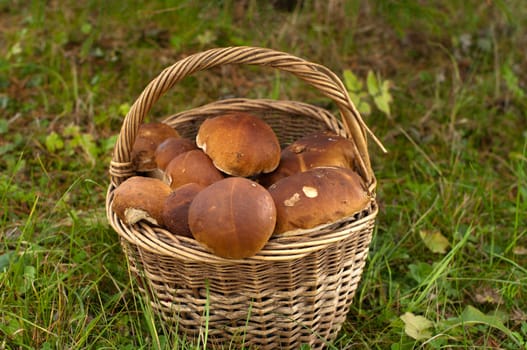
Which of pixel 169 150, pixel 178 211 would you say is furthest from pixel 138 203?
pixel 169 150

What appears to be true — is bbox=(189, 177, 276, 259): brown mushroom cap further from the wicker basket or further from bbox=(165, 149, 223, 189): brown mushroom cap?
bbox=(165, 149, 223, 189): brown mushroom cap

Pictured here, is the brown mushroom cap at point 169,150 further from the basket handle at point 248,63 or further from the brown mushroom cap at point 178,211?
the brown mushroom cap at point 178,211

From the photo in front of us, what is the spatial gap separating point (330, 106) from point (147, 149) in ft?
4.76

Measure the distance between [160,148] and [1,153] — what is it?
4.00ft

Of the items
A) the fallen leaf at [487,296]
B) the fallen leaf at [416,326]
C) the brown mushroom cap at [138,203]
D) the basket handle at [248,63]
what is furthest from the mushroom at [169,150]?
the fallen leaf at [487,296]

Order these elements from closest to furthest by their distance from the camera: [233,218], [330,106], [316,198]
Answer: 1. [233,218]
2. [316,198]
3. [330,106]

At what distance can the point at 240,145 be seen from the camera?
6.21 ft

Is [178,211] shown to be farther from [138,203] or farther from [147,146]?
[147,146]

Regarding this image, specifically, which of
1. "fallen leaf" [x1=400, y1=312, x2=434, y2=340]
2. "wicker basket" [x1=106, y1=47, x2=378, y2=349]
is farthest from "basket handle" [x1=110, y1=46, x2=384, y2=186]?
"fallen leaf" [x1=400, y1=312, x2=434, y2=340]

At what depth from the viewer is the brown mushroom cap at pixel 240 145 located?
6.18 feet

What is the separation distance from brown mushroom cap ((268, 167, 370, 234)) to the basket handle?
6.6 inches

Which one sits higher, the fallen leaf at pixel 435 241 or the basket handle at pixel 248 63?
the basket handle at pixel 248 63

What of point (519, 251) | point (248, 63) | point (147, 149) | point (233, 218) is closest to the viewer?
point (233, 218)

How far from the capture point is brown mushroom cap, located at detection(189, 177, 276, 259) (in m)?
1.51
